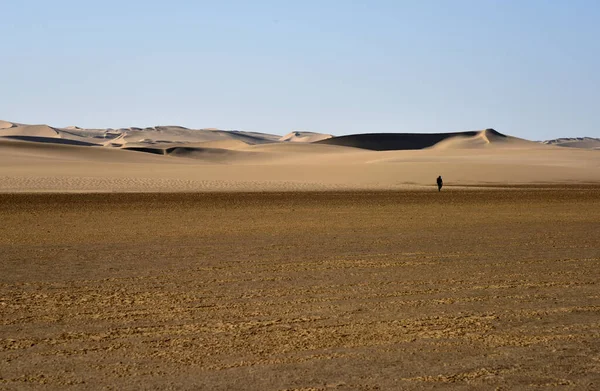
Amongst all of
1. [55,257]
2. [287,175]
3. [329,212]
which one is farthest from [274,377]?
[287,175]

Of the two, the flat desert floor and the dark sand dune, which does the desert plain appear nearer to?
the flat desert floor

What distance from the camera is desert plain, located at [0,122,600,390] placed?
23.4 feet

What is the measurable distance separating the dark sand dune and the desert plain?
369ft

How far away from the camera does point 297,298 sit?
1019 centimetres

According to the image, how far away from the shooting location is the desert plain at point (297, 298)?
7.13 m

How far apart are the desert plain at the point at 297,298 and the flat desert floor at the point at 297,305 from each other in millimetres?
29

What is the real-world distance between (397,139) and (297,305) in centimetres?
13458

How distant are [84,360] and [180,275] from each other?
4.63 m

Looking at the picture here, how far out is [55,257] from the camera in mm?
13828

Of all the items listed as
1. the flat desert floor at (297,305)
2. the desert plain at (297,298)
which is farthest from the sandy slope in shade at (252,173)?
the flat desert floor at (297,305)

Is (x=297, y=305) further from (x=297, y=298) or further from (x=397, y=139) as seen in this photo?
(x=397, y=139)

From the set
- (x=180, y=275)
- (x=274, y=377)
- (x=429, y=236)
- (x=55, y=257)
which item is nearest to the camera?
(x=274, y=377)

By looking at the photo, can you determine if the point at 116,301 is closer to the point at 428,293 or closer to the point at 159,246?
the point at 428,293

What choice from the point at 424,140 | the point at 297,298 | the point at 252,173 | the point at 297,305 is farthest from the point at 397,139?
the point at 297,305
